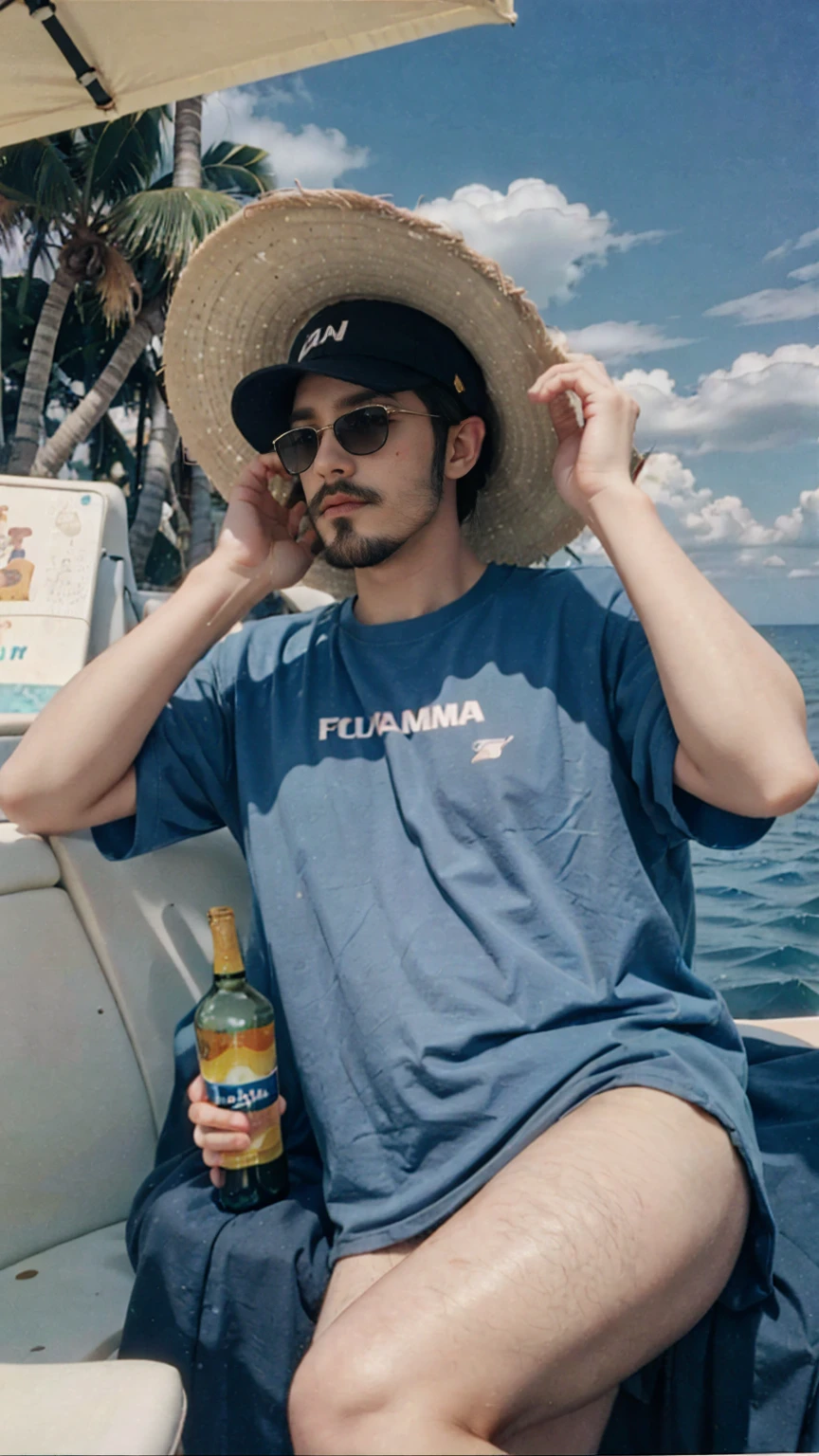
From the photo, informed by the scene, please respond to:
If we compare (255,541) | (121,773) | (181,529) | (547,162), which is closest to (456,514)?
(255,541)

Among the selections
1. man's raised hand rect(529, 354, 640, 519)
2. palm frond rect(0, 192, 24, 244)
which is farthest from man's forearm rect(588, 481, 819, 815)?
palm frond rect(0, 192, 24, 244)

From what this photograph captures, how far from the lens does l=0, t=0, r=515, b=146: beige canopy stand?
7.64ft

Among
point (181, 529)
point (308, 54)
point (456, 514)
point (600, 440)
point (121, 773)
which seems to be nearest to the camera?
point (600, 440)

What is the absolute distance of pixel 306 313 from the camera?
2.08 meters

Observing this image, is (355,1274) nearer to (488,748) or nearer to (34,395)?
(488,748)

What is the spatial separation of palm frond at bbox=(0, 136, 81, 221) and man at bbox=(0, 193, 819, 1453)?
1602 centimetres

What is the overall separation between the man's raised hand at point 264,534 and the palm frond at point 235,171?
20532 mm

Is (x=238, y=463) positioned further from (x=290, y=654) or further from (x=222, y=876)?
(x=222, y=876)

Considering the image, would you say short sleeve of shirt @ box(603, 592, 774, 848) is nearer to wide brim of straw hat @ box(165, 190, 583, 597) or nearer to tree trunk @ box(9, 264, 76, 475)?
wide brim of straw hat @ box(165, 190, 583, 597)

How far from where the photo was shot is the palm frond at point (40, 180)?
15.5 metres

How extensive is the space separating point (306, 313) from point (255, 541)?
1.62 ft

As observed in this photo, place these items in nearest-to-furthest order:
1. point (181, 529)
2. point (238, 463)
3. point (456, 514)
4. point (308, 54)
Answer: point (456, 514) → point (238, 463) → point (308, 54) → point (181, 529)

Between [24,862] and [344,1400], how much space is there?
3.51 feet

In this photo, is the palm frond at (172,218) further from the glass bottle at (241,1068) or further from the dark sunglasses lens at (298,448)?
the glass bottle at (241,1068)
